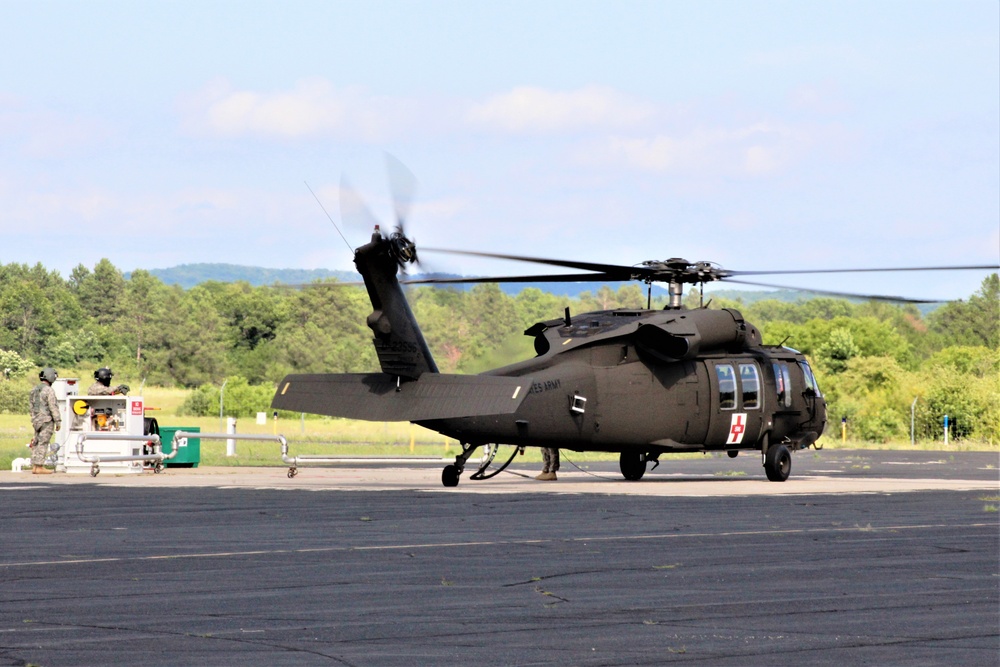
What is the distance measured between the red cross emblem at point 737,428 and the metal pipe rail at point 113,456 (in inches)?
505

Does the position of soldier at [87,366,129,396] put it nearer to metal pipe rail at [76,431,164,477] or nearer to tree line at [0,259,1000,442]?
metal pipe rail at [76,431,164,477]

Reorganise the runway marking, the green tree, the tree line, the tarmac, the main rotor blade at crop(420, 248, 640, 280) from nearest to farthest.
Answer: the tarmac → the runway marking → the main rotor blade at crop(420, 248, 640, 280) → the tree line → the green tree

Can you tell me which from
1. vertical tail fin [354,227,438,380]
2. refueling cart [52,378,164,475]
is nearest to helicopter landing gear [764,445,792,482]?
vertical tail fin [354,227,438,380]

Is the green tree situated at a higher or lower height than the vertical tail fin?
higher

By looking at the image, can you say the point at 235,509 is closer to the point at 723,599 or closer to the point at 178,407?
the point at 723,599

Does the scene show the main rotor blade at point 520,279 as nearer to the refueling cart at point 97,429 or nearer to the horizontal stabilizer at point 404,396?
the horizontal stabilizer at point 404,396

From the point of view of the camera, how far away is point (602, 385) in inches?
1122

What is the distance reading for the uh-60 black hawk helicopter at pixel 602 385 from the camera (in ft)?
85.0

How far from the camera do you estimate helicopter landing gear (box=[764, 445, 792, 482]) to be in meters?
31.2

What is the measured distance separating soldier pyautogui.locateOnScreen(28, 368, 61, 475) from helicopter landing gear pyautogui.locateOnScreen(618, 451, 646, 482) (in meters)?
12.9

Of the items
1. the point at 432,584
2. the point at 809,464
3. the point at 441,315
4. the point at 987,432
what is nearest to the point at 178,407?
the point at 441,315

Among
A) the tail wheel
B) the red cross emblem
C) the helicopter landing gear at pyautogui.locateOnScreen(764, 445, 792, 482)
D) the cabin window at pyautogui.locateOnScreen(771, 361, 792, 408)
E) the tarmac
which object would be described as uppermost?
the cabin window at pyautogui.locateOnScreen(771, 361, 792, 408)

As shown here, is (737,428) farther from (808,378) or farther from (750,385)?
(808,378)

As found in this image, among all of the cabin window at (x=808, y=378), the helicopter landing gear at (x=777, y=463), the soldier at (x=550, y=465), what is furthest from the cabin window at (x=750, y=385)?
the soldier at (x=550, y=465)
